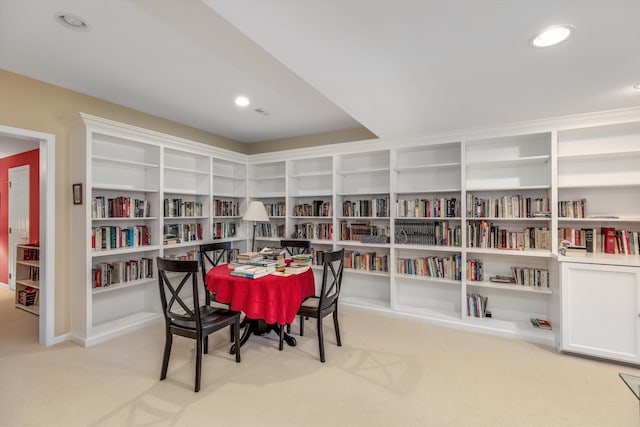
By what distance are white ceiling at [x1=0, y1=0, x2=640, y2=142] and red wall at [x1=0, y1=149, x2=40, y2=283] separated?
2.59 metres

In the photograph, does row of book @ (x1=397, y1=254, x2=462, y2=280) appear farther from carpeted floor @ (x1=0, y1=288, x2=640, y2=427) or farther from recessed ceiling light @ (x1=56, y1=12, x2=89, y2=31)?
recessed ceiling light @ (x1=56, y1=12, x2=89, y2=31)

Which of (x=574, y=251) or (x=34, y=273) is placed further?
(x=34, y=273)

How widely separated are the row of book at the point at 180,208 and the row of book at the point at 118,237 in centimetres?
33

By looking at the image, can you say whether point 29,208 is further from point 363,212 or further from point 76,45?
point 363,212

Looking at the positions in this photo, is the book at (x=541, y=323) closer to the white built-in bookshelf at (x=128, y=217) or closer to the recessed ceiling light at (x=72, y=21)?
the white built-in bookshelf at (x=128, y=217)

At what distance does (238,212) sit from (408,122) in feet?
10.4

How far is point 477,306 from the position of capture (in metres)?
3.55

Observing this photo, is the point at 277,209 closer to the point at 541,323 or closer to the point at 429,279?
the point at 429,279

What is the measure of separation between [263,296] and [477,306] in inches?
101

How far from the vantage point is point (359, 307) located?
162 inches

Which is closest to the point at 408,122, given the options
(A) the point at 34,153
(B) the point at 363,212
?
(B) the point at 363,212

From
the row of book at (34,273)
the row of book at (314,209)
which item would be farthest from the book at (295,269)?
the row of book at (34,273)

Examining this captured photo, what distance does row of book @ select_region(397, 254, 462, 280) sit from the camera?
3.64 metres

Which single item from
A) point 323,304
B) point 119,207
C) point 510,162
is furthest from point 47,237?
point 510,162
